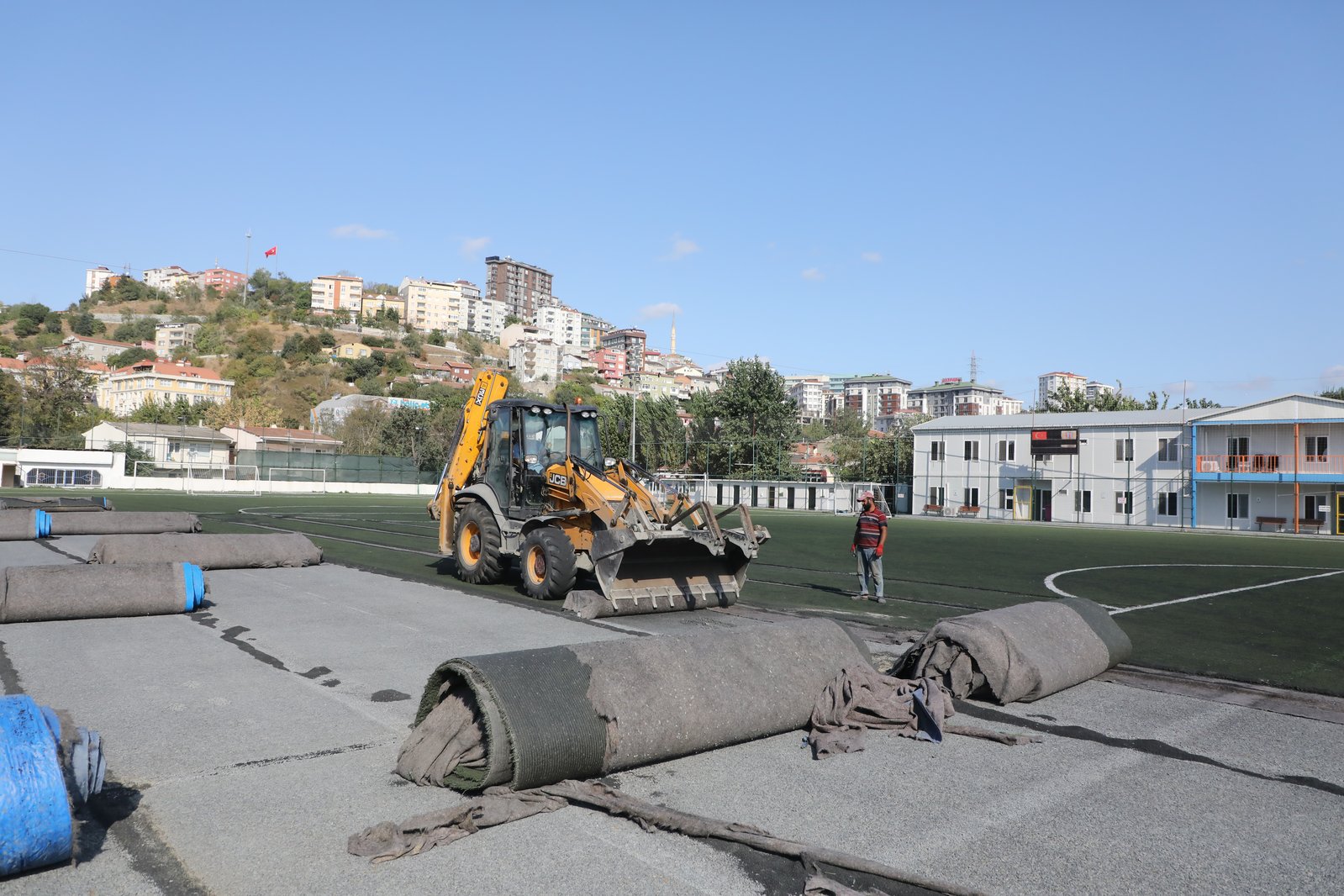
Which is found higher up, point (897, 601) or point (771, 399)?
point (771, 399)

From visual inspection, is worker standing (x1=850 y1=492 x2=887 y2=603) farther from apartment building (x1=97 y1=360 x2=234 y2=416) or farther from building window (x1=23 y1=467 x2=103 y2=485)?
apartment building (x1=97 y1=360 x2=234 y2=416)

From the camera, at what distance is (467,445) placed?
1639cm

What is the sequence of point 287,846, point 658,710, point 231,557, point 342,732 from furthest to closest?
point 231,557 < point 342,732 < point 658,710 < point 287,846

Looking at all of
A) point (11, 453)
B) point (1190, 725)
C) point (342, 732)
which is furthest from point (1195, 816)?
point (11, 453)

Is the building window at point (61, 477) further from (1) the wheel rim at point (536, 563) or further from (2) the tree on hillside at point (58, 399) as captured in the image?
(1) the wheel rim at point (536, 563)

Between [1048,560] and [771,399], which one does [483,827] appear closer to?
[1048,560]

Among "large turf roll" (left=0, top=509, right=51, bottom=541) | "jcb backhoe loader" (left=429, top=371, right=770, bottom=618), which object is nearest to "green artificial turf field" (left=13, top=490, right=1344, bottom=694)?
"jcb backhoe loader" (left=429, top=371, right=770, bottom=618)

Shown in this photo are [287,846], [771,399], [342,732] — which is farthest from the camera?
[771,399]

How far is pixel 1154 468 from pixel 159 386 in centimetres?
12987

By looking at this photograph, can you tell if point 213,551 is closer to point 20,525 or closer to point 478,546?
point 478,546

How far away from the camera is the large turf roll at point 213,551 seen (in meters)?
15.1

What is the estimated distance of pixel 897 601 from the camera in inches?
581

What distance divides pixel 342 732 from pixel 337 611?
6.04 m

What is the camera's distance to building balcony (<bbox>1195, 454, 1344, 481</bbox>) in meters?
48.9
